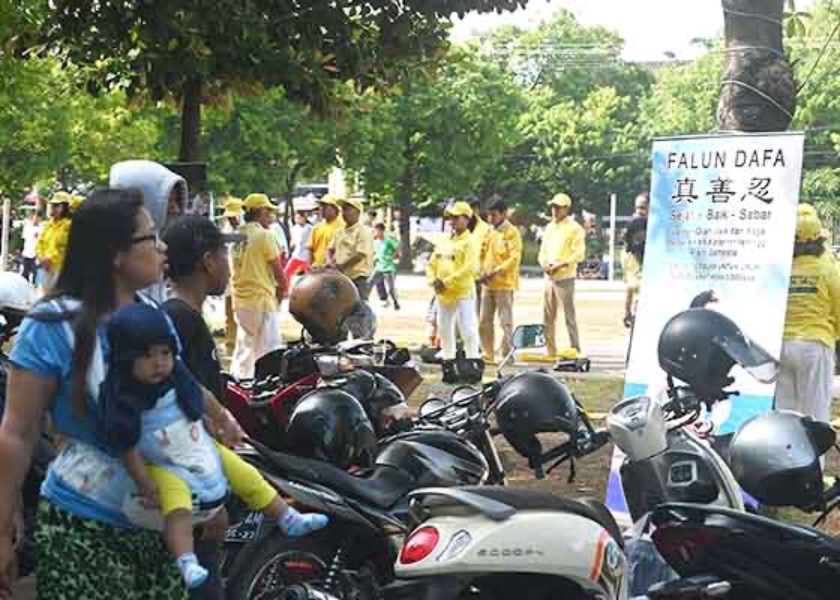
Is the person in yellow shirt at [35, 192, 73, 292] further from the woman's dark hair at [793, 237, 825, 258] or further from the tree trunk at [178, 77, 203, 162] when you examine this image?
the woman's dark hair at [793, 237, 825, 258]

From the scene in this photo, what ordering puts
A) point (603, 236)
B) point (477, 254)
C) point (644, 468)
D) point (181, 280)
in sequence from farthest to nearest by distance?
point (603, 236)
point (477, 254)
point (644, 468)
point (181, 280)

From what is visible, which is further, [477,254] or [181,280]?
[477,254]

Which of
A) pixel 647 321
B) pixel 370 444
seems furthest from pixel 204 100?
pixel 370 444

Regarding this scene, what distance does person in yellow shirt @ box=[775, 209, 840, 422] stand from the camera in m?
9.75

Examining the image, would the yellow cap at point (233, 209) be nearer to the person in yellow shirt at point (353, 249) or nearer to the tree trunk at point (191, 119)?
the person in yellow shirt at point (353, 249)

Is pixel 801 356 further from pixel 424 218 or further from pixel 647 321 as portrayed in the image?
pixel 424 218

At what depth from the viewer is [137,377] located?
156 inches

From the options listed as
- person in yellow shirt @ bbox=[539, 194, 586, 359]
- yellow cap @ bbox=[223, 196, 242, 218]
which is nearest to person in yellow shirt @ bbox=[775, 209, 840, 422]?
person in yellow shirt @ bbox=[539, 194, 586, 359]

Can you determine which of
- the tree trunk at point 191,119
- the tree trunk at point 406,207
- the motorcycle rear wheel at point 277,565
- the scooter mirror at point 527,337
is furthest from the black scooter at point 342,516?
the tree trunk at point 406,207

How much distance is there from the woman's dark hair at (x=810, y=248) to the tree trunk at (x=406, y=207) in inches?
1965

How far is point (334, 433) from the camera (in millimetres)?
6645

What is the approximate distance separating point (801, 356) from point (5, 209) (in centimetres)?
2760

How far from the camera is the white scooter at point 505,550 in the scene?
16.7 feet

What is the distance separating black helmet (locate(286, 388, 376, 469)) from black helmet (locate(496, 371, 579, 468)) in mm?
589
